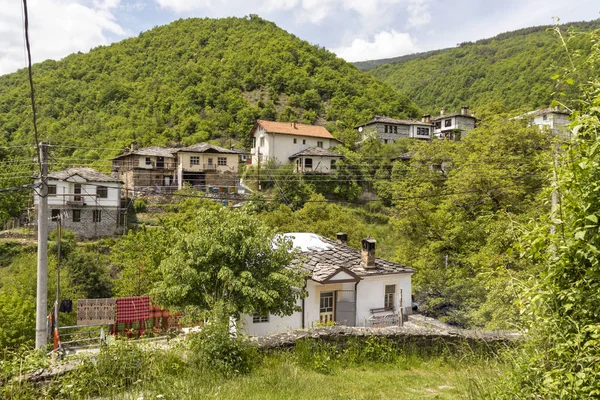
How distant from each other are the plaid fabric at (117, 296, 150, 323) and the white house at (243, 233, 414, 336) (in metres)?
5.52

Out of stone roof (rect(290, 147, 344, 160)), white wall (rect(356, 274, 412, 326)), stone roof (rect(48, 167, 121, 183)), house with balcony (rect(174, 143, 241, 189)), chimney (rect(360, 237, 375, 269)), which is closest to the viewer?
white wall (rect(356, 274, 412, 326))

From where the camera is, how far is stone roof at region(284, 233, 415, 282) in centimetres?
1509

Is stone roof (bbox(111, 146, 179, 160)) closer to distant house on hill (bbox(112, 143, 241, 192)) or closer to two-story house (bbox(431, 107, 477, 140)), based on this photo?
distant house on hill (bbox(112, 143, 241, 192))

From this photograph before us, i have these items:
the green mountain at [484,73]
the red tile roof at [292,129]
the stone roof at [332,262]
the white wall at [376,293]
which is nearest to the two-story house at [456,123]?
the green mountain at [484,73]

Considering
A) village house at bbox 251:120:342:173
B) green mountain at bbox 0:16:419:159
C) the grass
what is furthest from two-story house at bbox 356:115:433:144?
the grass

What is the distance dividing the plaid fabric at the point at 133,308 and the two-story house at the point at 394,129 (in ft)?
144

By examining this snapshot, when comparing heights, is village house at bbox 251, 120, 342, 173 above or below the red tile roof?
below

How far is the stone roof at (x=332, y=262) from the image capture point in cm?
1509

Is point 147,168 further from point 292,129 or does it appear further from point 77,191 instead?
point 292,129

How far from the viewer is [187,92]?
72438 mm

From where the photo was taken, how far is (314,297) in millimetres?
14992

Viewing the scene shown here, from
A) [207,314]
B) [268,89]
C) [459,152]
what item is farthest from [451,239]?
[268,89]

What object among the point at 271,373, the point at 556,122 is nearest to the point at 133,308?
the point at 271,373

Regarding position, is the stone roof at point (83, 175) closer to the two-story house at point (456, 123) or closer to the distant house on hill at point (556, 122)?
the distant house on hill at point (556, 122)
